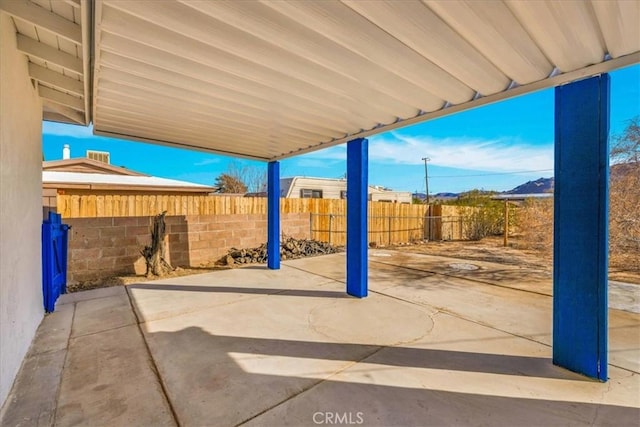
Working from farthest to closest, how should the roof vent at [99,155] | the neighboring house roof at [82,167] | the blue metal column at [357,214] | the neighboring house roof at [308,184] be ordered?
the neighboring house roof at [308,184]
the roof vent at [99,155]
the neighboring house roof at [82,167]
the blue metal column at [357,214]

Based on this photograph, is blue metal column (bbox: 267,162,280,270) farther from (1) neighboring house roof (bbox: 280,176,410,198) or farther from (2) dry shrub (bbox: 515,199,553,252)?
(1) neighboring house roof (bbox: 280,176,410,198)

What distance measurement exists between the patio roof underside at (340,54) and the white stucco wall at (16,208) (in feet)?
1.61

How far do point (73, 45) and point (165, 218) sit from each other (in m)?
4.54

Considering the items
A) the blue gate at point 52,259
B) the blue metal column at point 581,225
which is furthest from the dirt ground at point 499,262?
the blue metal column at point 581,225

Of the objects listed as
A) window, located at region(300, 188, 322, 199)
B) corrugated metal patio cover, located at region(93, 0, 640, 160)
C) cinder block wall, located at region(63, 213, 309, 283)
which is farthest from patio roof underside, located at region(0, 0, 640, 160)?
window, located at region(300, 188, 322, 199)

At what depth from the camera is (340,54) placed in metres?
2.14

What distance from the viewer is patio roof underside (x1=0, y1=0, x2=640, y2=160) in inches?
65.7

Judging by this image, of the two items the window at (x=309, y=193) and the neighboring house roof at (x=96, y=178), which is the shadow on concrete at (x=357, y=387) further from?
the window at (x=309, y=193)

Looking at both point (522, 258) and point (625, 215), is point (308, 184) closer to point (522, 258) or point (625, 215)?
point (522, 258)

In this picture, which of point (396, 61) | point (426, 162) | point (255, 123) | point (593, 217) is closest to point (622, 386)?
point (593, 217)

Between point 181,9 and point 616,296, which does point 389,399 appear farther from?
point 616,296

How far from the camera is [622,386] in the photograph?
2152 millimetres

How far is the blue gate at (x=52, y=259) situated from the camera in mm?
3555

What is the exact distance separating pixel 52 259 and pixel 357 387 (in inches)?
157
